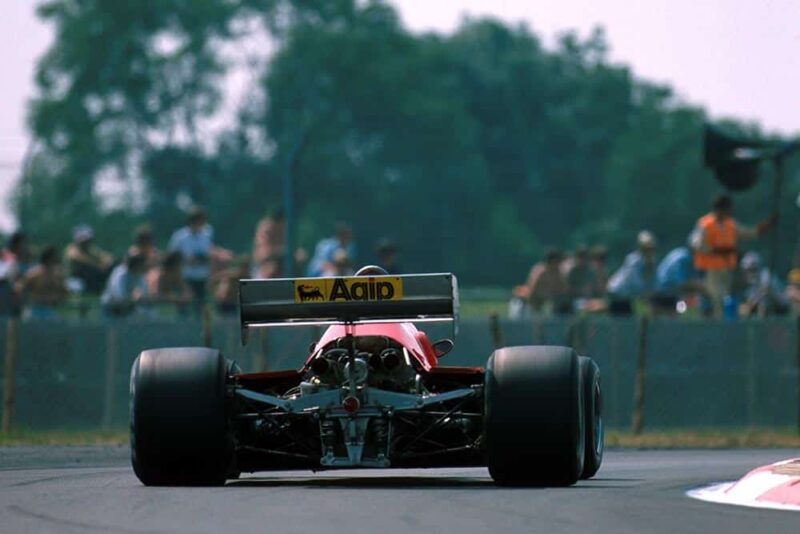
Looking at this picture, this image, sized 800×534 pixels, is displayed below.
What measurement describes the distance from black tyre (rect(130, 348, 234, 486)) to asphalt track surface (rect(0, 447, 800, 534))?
21 centimetres

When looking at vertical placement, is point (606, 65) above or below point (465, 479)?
above

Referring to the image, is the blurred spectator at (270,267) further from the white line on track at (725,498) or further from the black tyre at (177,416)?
the white line on track at (725,498)

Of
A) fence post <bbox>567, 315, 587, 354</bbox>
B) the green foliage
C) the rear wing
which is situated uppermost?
the green foliage

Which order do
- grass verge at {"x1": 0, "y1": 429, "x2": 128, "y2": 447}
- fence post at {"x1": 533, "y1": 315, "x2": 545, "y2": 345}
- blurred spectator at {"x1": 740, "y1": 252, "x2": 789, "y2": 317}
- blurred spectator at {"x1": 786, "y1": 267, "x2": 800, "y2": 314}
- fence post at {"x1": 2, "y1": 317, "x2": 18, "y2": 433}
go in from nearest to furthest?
grass verge at {"x1": 0, "y1": 429, "x2": 128, "y2": 447}, fence post at {"x1": 2, "y1": 317, "x2": 18, "y2": 433}, fence post at {"x1": 533, "y1": 315, "x2": 545, "y2": 345}, blurred spectator at {"x1": 740, "y1": 252, "x2": 789, "y2": 317}, blurred spectator at {"x1": 786, "y1": 267, "x2": 800, "y2": 314}

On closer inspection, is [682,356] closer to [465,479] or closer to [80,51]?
[465,479]

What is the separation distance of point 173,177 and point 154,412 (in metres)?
87.7

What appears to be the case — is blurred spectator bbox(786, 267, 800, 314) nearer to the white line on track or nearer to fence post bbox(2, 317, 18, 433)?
fence post bbox(2, 317, 18, 433)

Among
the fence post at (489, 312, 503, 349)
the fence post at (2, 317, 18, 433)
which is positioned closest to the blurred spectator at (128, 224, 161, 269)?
the fence post at (2, 317, 18, 433)

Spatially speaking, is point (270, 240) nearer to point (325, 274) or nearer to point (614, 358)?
point (325, 274)

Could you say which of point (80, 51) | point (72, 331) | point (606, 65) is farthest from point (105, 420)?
point (606, 65)

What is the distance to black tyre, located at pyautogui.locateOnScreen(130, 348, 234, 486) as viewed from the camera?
13758 mm

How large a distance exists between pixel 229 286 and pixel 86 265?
172 centimetres

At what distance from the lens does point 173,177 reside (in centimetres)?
10088

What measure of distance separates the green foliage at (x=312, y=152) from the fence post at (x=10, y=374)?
68.6 metres
